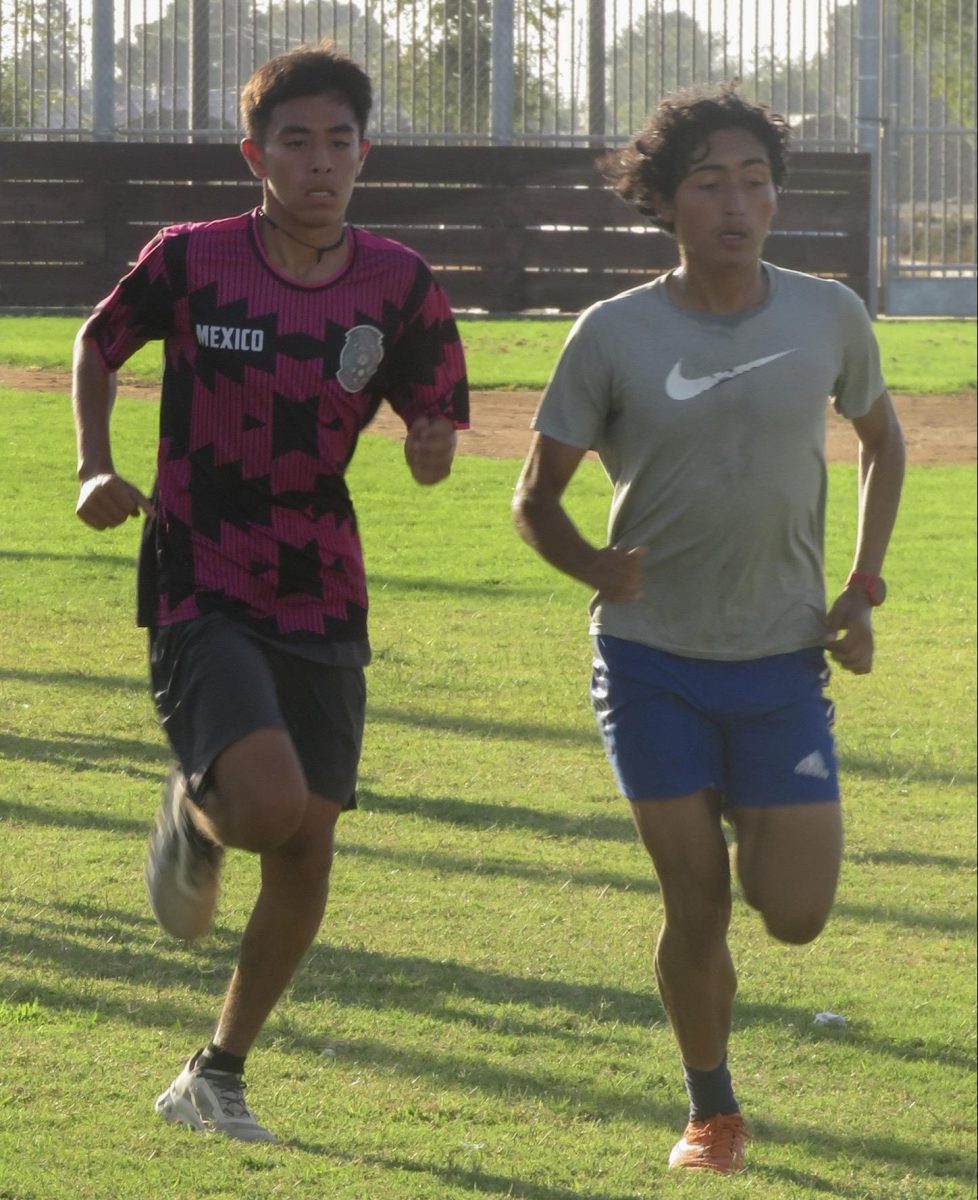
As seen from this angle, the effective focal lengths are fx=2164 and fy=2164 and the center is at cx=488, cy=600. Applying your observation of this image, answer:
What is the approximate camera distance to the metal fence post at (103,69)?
448 cm

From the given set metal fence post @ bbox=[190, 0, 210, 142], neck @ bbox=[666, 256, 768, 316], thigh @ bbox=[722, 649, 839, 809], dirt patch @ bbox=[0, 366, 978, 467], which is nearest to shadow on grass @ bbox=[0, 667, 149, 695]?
dirt patch @ bbox=[0, 366, 978, 467]

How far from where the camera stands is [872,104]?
579 cm

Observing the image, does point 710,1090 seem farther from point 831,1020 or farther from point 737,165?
point 737,165

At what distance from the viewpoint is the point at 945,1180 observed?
472cm

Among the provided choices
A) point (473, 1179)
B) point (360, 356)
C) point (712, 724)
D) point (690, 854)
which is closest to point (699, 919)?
point (690, 854)

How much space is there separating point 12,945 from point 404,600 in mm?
1930

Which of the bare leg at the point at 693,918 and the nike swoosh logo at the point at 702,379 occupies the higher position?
the nike swoosh logo at the point at 702,379

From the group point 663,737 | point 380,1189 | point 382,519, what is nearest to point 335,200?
point 663,737

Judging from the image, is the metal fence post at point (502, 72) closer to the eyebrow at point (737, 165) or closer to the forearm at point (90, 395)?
the eyebrow at point (737, 165)

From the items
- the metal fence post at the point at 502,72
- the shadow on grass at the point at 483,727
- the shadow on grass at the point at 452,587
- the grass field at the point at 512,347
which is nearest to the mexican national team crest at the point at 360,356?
the grass field at the point at 512,347

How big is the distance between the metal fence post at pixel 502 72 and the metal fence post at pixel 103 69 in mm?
967

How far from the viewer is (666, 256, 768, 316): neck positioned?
3.78 metres

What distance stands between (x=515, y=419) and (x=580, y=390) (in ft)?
7.46

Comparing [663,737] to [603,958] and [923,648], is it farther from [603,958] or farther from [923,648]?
[923,648]
